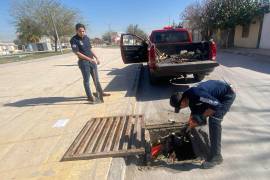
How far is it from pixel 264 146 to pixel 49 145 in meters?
3.20

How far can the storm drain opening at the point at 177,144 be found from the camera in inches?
129

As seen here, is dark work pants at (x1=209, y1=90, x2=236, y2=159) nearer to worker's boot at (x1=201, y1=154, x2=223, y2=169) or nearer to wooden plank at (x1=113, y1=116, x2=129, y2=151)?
worker's boot at (x1=201, y1=154, x2=223, y2=169)

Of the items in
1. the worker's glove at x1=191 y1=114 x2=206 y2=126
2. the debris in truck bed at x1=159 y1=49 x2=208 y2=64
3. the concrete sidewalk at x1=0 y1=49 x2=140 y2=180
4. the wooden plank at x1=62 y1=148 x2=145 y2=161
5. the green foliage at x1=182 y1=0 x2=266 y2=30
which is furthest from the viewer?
the green foliage at x1=182 y1=0 x2=266 y2=30

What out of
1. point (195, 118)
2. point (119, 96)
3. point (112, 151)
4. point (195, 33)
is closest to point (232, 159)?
point (195, 118)

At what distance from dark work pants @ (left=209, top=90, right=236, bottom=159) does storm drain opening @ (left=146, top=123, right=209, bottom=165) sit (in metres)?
0.37

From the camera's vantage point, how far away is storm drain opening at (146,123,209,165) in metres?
3.27

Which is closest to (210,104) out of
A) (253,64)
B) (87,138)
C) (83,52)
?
(87,138)

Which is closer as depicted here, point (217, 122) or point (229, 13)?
point (217, 122)

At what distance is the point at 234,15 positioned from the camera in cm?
2014

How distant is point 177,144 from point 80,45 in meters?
3.09

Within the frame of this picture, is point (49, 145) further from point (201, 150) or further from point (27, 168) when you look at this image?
point (201, 150)

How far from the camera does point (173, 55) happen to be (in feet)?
23.4

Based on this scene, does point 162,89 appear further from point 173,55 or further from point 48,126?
point 48,126

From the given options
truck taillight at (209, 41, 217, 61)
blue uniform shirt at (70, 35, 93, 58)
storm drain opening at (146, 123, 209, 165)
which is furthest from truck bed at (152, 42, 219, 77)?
storm drain opening at (146, 123, 209, 165)
